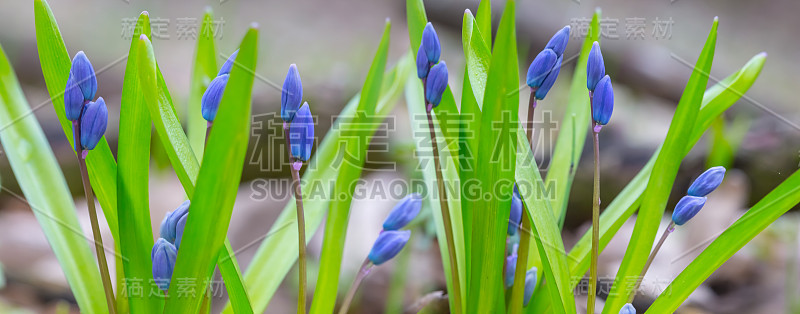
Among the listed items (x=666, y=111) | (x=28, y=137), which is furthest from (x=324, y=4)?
(x=28, y=137)

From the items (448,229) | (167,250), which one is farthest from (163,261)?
(448,229)

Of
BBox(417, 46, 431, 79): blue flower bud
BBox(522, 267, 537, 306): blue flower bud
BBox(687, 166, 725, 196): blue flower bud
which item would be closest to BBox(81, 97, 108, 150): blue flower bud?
BBox(417, 46, 431, 79): blue flower bud

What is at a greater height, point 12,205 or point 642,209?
point 642,209

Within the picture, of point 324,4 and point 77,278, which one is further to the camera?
point 324,4

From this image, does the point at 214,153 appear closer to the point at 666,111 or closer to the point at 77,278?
the point at 77,278

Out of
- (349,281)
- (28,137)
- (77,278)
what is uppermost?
(28,137)

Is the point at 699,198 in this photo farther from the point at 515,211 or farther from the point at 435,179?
the point at 435,179

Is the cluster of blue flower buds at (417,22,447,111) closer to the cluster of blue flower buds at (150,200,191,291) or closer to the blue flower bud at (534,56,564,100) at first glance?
the blue flower bud at (534,56,564,100)
